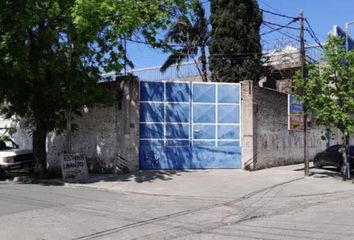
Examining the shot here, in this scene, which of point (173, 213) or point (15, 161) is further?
point (15, 161)

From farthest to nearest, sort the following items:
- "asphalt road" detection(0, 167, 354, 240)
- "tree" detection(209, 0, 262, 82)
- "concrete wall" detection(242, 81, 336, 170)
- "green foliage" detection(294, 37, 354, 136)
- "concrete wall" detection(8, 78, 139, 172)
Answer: "tree" detection(209, 0, 262, 82)
"concrete wall" detection(242, 81, 336, 170)
"concrete wall" detection(8, 78, 139, 172)
"green foliage" detection(294, 37, 354, 136)
"asphalt road" detection(0, 167, 354, 240)

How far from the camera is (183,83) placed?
25.0m

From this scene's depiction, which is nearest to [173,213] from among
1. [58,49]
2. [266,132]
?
[58,49]

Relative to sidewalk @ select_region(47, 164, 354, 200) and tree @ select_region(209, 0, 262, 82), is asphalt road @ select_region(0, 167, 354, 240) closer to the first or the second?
sidewalk @ select_region(47, 164, 354, 200)

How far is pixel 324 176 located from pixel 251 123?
405cm

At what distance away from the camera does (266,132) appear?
89.4 ft

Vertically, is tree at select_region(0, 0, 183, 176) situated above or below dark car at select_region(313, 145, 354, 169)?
above

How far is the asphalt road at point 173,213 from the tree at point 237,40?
1345 centimetres

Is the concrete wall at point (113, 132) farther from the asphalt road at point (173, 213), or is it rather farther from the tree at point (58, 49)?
the asphalt road at point (173, 213)

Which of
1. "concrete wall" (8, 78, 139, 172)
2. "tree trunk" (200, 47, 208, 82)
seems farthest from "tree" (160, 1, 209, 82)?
"concrete wall" (8, 78, 139, 172)

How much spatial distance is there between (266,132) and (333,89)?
17.3 feet

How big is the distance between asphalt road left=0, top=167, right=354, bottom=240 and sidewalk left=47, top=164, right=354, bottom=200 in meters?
0.18

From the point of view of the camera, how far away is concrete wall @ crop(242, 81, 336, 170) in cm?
2542

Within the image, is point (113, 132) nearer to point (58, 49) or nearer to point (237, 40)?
point (58, 49)
